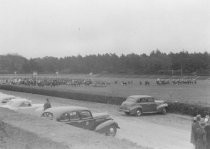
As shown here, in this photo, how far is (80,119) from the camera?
13.4m

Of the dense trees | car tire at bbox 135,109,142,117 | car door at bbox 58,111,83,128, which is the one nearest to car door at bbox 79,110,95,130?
car door at bbox 58,111,83,128

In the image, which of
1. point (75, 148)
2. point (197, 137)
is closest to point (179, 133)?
point (197, 137)

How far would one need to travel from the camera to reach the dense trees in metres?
133

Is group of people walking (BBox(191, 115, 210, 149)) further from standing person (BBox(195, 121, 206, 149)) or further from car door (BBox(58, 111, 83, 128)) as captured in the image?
car door (BBox(58, 111, 83, 128))

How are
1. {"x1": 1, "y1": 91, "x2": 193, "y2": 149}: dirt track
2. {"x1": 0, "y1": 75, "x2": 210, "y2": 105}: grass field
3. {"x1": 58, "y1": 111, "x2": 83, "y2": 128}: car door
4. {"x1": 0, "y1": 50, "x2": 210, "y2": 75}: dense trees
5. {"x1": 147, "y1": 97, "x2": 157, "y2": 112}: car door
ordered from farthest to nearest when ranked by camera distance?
{"x1": 0, "y1": 50, "x2": 210, "y2": 75}: dense trees
{"x1": 0, "y1": 75, "x2": 210, "y2": 105}: grass field
{"x1": 147, "y1": 97, "x2": 157, "y2": 112}: car door
{"x1": 1, "y1": 91, "x2": 193, "y2": 149}: dirt track
{"x1": 58, "y1": 111, "x2": 83, "y2": 128}: car door

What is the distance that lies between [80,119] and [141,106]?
1042cm

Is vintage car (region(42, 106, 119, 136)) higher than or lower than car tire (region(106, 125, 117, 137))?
higher

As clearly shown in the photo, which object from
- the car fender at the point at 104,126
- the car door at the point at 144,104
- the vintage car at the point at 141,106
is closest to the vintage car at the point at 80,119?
the car fender at the point at 104,126

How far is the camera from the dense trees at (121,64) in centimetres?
13288

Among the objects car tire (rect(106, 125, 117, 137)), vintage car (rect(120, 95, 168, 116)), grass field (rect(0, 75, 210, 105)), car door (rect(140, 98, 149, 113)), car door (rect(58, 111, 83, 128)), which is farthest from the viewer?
grass field (rect(0, 75, 210, 105))

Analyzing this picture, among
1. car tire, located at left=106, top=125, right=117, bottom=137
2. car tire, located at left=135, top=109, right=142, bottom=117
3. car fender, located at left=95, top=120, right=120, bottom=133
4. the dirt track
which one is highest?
car fender, located at left=95, top=120, right=120, bottom=133

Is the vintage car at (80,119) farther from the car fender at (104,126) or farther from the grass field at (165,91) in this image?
the grass field at (165,91)

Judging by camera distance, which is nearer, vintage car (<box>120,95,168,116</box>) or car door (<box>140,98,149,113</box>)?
vintage car (<box>120,95,168,116</box>)

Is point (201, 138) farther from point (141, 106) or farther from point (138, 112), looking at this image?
point (141, 106)
